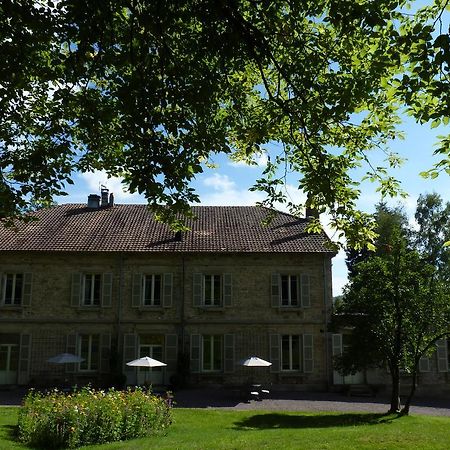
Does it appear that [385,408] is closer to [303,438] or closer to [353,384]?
[353,384]

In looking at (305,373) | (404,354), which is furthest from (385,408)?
(305,373)

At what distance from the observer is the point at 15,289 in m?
23.7

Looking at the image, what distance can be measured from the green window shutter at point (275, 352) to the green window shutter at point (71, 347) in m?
8.45

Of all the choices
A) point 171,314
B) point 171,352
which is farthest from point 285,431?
point 171,314

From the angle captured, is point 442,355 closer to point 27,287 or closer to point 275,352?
point 275,352

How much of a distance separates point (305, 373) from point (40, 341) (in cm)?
1152

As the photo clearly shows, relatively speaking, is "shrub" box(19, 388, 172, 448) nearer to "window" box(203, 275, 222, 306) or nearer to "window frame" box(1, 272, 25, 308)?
"window" box(203, 275, 222, 306)

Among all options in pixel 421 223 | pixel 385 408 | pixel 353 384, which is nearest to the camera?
pixel 385 408

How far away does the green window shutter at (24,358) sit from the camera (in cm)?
2253

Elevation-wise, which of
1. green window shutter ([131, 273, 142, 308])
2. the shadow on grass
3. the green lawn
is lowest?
the shadow on grass

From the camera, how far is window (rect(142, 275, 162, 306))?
23859mm

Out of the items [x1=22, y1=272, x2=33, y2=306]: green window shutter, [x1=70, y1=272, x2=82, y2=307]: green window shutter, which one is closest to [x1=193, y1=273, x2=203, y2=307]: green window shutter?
[x1=70, y1=272, x2=82, y2=307]: green window shutter

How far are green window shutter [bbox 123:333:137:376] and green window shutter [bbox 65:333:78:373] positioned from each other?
2.10 meters

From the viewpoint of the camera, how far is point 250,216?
27.6 metres
